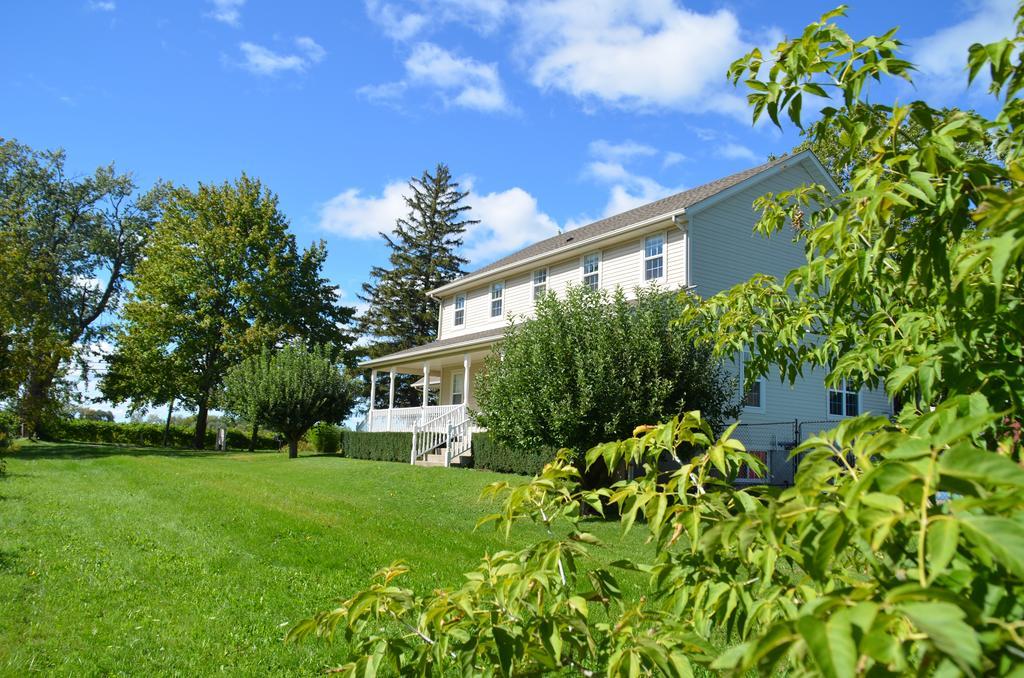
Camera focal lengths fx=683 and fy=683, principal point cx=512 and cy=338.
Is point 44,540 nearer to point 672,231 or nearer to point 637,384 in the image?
point 637,384

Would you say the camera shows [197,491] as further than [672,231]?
No

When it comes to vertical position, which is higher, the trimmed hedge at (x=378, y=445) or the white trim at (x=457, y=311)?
the white trim at (x=457, y=311)

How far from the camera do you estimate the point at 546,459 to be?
15891mm

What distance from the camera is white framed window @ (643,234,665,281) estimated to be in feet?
61.3

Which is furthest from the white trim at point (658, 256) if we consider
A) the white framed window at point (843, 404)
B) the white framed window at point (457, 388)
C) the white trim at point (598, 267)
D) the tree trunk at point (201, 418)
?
the tree trunk at point (201, 418)

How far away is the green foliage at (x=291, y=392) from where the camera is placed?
27578mm

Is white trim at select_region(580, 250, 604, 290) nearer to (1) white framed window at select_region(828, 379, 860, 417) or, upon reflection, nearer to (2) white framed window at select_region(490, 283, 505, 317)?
(2) white framed window at select_region(490, 283, 505, 317)

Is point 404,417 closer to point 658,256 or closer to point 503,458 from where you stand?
point 503,458

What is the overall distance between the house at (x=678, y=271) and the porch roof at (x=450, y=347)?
2.7 inches

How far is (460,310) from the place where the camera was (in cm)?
2744

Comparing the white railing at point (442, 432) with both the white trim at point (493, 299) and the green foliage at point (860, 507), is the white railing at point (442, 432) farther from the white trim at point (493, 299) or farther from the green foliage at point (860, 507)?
the green foliage at point (860, 507)

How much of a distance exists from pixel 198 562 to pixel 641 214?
17708 mm

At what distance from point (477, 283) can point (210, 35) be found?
53.8 feet

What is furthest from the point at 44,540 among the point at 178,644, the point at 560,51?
the point at 560,51
